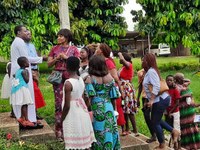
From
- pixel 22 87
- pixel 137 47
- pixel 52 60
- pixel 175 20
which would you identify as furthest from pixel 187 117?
pixel 137 47

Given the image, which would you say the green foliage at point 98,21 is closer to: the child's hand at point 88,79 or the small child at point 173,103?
the small child at point 173,103

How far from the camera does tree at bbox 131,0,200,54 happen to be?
46.4 feet

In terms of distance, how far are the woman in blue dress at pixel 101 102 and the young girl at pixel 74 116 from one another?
0.30 m

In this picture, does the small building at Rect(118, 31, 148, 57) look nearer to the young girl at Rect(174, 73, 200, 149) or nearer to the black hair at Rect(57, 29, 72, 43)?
the young girl at Rect(174, 73, 200, 149)

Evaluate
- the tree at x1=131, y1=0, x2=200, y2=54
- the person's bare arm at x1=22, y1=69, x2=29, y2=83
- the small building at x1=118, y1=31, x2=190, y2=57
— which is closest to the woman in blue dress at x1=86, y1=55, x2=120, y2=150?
the person's bare arm at x1=22, y1=69, x2=29, y2=83

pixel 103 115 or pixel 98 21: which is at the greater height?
pixel 98 21

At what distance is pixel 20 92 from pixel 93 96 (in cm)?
121

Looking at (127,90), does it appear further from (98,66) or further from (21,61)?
(21,61)

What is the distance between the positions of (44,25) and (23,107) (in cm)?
886

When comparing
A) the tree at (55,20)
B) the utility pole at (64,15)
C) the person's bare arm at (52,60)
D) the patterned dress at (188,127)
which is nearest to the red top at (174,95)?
the patterned dress at (188,127)

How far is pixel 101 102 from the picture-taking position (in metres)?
4.85

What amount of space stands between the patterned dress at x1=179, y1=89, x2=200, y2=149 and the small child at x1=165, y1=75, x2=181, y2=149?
46 centimetres

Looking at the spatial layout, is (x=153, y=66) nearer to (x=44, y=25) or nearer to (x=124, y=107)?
(x=124, y=107)

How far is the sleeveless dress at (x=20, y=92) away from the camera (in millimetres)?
5496
